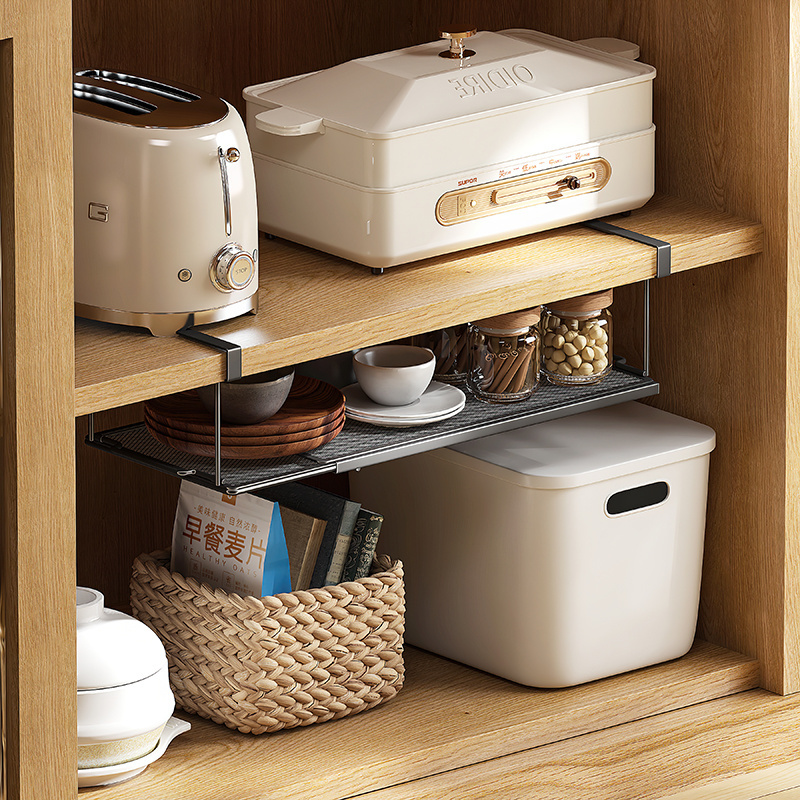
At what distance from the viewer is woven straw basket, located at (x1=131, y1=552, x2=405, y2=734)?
1.79 metres

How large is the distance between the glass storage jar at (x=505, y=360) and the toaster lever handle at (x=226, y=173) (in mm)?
407

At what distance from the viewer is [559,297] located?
5.76 feet

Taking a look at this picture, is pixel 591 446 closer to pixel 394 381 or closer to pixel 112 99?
pixel 394 381

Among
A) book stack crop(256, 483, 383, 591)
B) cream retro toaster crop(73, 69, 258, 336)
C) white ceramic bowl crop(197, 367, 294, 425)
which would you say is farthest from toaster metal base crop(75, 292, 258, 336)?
book stack crop(256, 483, 383, 591)

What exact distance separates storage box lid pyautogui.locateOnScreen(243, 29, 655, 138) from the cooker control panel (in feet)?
0.26

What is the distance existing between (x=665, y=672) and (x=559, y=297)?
0.55m

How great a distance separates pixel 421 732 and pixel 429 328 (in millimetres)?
483

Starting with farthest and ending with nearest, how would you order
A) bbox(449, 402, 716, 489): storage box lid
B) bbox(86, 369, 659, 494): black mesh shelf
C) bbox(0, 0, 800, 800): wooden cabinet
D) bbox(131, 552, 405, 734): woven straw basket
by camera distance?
bbox(449, 402, 716, 489): storage box lid
bbox(131, 552, 405, 734): woven straw basket
bbox(86, 369, 659, 494): black mesh shelf
bbox(0, 0, 800, 800): wooden cabinet

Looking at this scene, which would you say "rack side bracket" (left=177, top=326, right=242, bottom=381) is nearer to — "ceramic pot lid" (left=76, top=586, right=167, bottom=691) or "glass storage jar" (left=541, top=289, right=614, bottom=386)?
"ceramic pot lid" (left=76, top=586, right=167, bottom=691)

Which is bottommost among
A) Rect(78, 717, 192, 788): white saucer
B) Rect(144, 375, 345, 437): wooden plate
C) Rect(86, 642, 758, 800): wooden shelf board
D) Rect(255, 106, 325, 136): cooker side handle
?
Rect(86, 642, 758, 800): wooden shelf board

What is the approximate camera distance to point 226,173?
1561 millimetres

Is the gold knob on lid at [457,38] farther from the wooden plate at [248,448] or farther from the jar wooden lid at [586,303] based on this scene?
the wooden plate at [248,448]

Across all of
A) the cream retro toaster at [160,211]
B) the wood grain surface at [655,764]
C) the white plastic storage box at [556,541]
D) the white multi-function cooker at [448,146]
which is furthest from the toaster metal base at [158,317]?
the wood grain surface at [655,764]

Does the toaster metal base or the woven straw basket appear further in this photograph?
the woven straw basket
